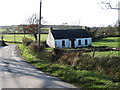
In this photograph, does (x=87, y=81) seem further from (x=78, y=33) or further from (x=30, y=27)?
(x=30, y=27)

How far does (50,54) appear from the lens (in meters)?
19.1

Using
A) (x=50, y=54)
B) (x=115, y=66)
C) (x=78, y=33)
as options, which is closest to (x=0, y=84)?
(x=115, y=66)

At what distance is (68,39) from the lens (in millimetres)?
45125

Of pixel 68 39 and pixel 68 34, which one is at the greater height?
pixel 68 34

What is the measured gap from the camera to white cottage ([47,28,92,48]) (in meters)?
44.2

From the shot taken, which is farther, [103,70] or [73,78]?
[103,70]

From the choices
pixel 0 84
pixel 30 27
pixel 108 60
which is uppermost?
pixel 30 27

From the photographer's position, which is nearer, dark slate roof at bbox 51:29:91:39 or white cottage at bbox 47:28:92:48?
white cottage at bbox 47:28:92:48

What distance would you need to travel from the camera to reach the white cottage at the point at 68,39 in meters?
44.2

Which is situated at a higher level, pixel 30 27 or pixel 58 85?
pixel 30 27

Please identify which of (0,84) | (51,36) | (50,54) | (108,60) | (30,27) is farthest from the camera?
(30,27)

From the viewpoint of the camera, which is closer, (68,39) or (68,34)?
(68,39)

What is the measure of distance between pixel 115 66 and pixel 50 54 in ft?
27.0

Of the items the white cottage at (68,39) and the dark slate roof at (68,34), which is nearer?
the white cottage at (68,39)
